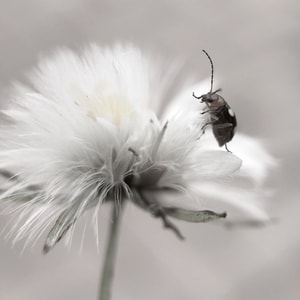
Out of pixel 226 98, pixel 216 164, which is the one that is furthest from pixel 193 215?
pixel 226 98

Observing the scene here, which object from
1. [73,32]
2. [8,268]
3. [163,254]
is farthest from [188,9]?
[8,268]

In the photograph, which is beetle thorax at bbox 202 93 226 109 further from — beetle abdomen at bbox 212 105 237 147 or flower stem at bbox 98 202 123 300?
flower stem at bbox 98 202 123 300

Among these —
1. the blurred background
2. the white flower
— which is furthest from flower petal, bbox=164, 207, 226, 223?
the blurred background

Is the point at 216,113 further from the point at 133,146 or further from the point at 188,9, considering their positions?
the point at 188,9

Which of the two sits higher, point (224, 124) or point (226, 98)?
point (224, 124)

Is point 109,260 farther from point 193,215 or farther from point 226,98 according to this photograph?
point 226,98

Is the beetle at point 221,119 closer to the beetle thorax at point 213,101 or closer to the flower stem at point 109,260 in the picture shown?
the beetle thorax at point 213,101
